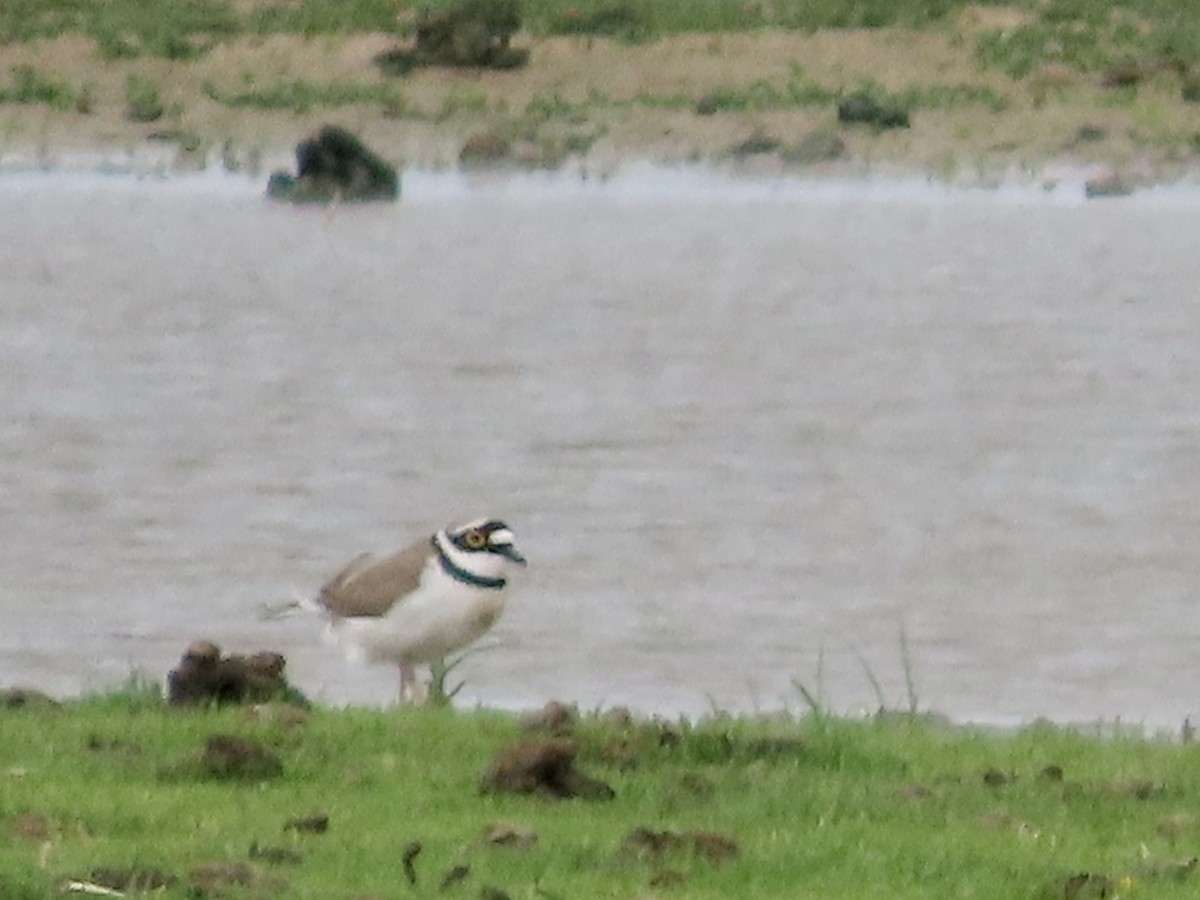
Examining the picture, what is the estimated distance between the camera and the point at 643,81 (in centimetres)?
3281

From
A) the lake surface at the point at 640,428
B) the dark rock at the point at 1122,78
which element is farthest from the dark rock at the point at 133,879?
the dark rock at the point at 1122,78

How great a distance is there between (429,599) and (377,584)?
346 mm

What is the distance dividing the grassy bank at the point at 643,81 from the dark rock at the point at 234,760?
22.3m

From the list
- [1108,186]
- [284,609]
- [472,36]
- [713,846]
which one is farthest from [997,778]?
[472,36]

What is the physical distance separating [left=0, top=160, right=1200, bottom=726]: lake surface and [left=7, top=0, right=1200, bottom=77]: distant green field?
3395 mm

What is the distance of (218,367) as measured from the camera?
21.4 m

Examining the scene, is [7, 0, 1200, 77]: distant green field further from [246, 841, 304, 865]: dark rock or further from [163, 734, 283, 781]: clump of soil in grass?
[246, 841, 304, 865]: dark rock

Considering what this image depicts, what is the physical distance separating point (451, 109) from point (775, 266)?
23.0 ft

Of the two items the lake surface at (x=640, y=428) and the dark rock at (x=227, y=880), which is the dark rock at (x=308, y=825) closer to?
the dark rock at (x=227, y=880)

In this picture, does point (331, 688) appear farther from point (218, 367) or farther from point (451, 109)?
point (451, 109)

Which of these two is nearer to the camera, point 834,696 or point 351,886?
point 351,886

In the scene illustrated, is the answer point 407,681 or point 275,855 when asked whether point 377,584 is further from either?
point 275,855

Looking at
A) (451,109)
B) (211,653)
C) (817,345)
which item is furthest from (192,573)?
(451,109)

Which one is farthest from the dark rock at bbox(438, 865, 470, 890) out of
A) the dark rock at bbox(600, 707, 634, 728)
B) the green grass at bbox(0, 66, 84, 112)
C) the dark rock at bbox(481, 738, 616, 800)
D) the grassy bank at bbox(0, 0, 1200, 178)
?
the green grass at bbox(0, 66, 84, 112)
